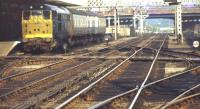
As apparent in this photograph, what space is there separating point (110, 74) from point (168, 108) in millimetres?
7483

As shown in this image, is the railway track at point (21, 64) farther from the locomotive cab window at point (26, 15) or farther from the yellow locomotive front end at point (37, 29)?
the locomotive cab window at point (26, 15)

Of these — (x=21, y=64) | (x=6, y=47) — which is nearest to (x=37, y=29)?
(x=6, y=47)

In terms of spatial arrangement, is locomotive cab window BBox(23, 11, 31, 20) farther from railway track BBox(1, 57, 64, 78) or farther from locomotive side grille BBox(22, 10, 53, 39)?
railway track BBox(1, 57, 64, 78)

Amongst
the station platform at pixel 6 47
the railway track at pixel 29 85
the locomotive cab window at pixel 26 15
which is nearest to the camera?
the railway track at pixel 29 85

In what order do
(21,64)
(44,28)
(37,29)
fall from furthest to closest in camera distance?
(37,29), (44,28), (21,64)

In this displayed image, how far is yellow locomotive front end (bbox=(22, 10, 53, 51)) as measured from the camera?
32031 mm

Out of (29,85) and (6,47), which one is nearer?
(29,85)

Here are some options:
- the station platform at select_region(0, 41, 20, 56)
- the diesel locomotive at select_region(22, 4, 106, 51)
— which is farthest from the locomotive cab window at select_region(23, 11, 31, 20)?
the station platform at select_region(0, 41, 20, 56)

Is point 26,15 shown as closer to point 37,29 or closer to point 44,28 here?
point 37,29

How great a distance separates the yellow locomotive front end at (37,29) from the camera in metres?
32.0

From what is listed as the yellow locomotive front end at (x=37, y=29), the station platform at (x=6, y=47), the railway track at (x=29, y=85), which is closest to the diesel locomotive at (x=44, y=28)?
the yellow locomotive front end at (x=37, y=29)

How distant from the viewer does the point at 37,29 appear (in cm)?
3234

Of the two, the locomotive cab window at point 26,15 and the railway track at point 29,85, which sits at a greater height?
the locomotive cab window at point 26,15

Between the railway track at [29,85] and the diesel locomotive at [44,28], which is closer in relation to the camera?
the railway track at [29,85]
